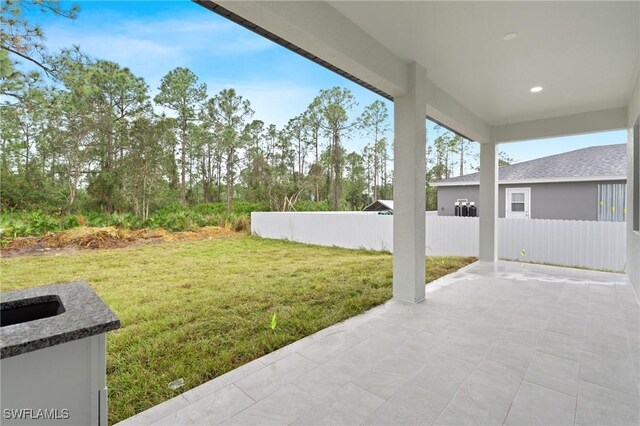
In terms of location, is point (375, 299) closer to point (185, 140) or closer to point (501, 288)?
point (501, 288)

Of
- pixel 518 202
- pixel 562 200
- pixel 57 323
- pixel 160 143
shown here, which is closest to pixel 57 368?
pixel 57 323

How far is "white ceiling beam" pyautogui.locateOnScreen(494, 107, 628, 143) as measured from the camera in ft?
14.9

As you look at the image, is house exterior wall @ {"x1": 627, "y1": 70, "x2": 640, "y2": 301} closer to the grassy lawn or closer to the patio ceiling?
the patio ceiling

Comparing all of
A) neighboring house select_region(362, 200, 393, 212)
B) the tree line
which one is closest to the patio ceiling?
the tree line

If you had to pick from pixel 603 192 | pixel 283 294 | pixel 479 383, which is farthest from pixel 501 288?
pixel 603 192

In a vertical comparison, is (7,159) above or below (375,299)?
above

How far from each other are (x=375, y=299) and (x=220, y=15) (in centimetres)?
299

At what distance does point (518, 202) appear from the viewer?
8.83 meters

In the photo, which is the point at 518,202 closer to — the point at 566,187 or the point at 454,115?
the point at 566,187

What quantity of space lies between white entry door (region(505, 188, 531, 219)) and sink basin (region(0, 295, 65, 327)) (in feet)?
33.2

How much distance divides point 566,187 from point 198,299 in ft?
30.2

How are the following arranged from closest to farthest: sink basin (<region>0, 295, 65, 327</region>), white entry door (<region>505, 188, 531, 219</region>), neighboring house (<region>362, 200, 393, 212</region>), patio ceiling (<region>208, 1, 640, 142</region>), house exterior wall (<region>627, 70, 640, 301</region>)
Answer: sink basin (<region>0, 295, 65, 327</region>) < patio ceiling (<region>208, 1, 640, 142</region>) < house exterior wall (<region>627, 70, 640, 301</region>) < white entry door (<region>505, 188, 531, 219</region>) < neighboring house (<region>362, 200, 393, 212</region>)

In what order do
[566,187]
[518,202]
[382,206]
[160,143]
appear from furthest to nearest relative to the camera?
1. [382,206]
2. [160,143]
3. [518,202]
4. [566,187]

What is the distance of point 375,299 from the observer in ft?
11.1
